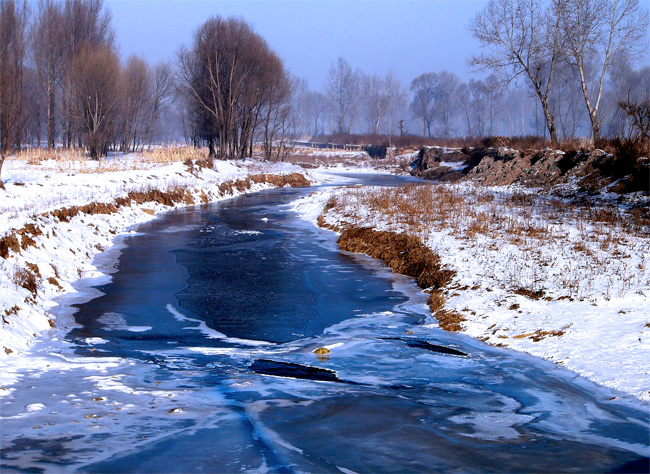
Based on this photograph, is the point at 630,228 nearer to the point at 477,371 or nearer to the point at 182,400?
the point at 477,371

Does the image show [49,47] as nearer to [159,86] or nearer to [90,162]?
[159,86]

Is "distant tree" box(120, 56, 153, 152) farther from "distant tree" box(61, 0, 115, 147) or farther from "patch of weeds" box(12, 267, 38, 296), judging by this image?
"patch of weeds" box(12, 267, 38, 296)

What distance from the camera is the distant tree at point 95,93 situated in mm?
39906

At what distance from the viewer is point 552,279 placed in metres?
10.2

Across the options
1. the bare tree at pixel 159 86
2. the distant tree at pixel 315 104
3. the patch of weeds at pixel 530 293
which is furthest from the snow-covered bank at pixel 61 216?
the distant tree at pixel 315 104

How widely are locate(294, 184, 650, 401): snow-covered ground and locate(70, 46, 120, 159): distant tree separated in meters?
28.0

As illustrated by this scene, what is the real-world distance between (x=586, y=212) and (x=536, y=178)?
8521 mm

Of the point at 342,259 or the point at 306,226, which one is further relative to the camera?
the point at 306,226

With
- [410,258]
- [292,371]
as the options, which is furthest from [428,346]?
[410,258]

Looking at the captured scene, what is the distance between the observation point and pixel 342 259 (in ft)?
48.9

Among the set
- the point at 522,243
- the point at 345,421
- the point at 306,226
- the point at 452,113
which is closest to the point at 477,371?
the point at 345,421

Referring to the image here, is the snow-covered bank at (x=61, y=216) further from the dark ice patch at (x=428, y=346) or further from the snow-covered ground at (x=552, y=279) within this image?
the snow-covered ground at (x=552, y=279)

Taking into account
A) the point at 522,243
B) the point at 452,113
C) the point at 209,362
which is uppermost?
the point at 452,113

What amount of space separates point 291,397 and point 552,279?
603 centimetres
